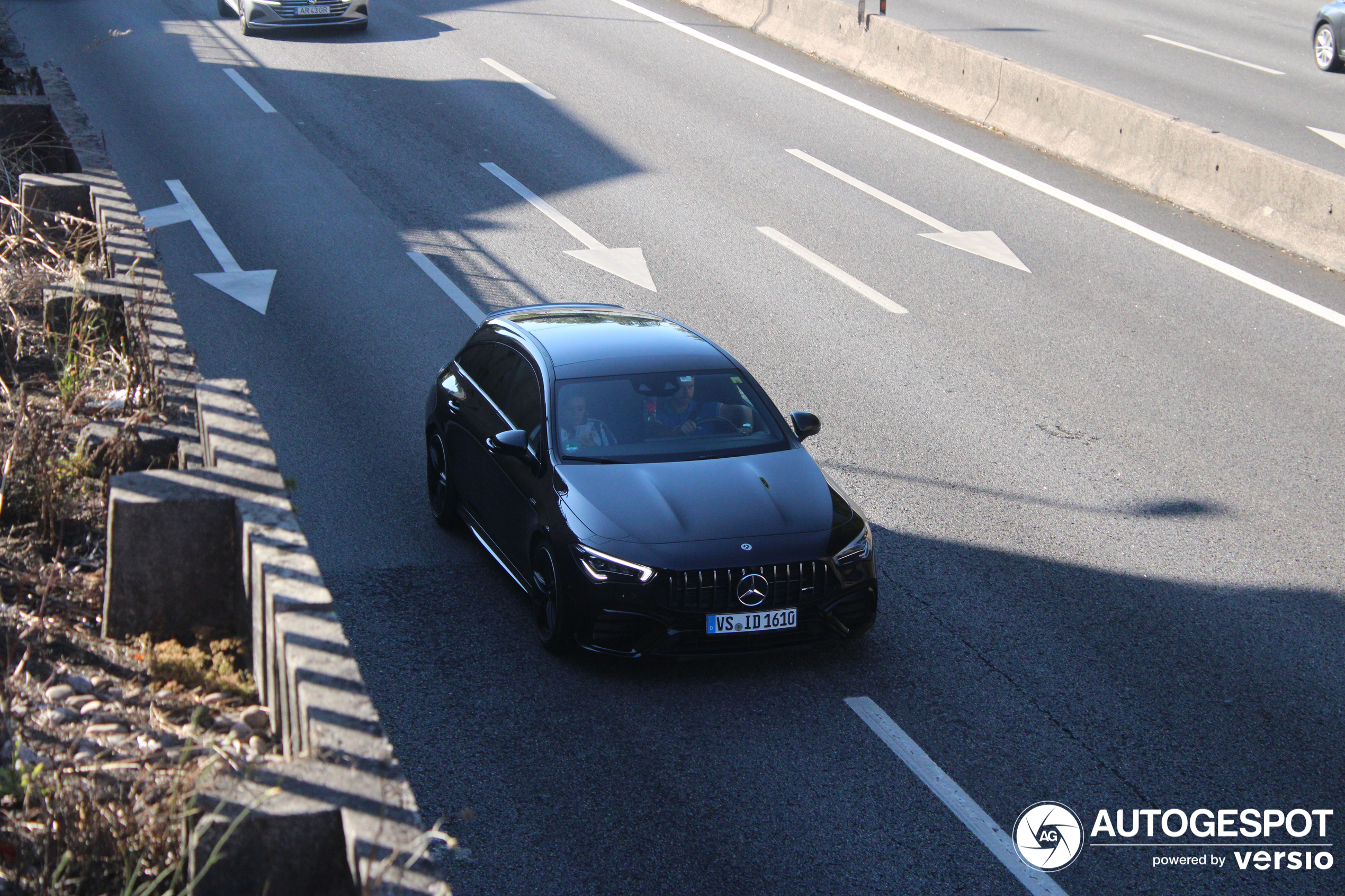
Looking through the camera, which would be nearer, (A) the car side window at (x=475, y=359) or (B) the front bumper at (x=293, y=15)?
(A) the car side window at (x=475, y=359)

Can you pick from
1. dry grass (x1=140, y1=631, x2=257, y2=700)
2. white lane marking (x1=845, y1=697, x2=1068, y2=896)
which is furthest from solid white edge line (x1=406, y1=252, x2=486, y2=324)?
dry grass (x1=140, y1=631, x2=257, y2=700)

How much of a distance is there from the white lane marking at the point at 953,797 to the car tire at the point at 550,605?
154 centimetres

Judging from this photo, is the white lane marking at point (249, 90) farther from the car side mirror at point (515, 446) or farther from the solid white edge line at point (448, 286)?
the car side mirror at point (515, 446)

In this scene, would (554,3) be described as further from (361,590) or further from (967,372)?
(361,590)

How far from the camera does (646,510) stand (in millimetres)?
7262

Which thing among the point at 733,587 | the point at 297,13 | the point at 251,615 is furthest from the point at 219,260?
the point at 297,13

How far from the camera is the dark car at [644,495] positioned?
23.1ft

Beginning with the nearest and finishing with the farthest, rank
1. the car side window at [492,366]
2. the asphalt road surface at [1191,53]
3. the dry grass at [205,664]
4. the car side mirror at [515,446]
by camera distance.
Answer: the dry grass at [205,664], the car side mirror at [515,446], the car side window at [492,366], the asphalt road surface at [1191,53]

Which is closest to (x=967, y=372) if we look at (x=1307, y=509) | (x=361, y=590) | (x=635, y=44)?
(x=1307, y=509)

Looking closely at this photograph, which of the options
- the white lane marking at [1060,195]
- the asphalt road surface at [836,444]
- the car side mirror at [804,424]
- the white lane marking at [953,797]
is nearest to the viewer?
the white lane marking at [953,797]

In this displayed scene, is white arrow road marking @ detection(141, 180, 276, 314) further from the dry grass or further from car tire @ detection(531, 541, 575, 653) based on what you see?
the dry grass

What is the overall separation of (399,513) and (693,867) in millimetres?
4224

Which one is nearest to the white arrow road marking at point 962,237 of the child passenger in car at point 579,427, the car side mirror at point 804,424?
the car side mirror at point 804,424

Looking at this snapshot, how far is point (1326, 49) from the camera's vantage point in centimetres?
2216
